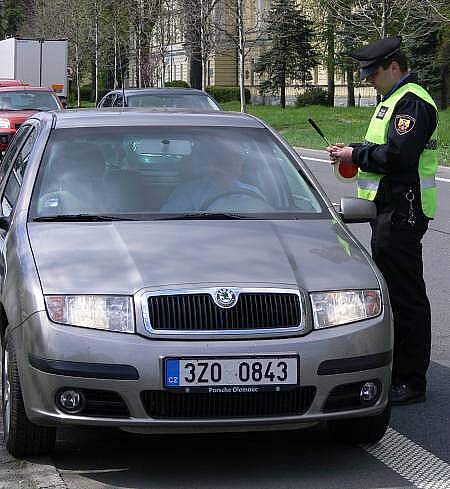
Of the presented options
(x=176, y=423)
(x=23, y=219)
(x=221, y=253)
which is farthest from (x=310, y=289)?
(x=23, y=219)

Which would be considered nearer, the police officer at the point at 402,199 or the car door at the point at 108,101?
the police officer at the point at 402,199

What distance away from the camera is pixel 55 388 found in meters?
4.82

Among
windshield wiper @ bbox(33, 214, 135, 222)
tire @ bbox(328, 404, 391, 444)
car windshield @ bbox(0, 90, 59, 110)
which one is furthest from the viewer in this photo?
car windshield @ bbox(0, 90, 59, 110)

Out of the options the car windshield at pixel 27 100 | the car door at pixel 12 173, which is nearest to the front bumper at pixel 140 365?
the car door at pixel 12 173

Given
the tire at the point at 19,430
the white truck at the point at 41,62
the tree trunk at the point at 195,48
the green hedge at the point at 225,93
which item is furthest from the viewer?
the green hedge at the point at 225,93

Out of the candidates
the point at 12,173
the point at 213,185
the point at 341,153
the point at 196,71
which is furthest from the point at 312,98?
the point at 213,185

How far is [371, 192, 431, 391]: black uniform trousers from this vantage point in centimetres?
626

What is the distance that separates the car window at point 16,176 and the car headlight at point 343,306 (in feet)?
6.19

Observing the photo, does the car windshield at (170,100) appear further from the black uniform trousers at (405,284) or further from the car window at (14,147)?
the black uniform trousers at (405,284)

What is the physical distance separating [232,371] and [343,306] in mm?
552

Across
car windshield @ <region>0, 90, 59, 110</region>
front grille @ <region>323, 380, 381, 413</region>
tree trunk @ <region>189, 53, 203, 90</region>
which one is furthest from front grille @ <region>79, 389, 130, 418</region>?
tree trunk @ <region>189, 53, 203, 90</region>

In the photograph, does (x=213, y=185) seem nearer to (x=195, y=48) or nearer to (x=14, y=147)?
(x=14, y=147)

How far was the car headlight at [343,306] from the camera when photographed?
4934mm

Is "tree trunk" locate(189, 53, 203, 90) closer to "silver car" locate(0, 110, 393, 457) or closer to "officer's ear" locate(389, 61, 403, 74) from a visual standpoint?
"officer's ear" locate(389, 61, 403, 74)
